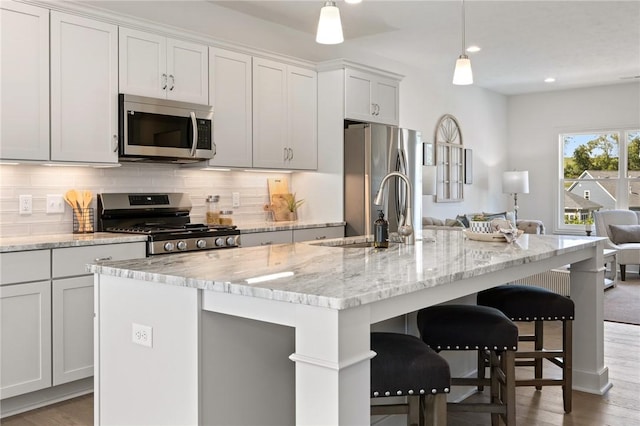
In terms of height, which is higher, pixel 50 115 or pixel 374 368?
pixel 50 115

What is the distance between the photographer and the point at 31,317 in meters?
3.09

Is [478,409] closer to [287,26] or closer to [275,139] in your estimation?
[275,139]

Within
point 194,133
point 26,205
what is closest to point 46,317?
point 26,205

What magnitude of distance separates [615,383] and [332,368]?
277 centimetres

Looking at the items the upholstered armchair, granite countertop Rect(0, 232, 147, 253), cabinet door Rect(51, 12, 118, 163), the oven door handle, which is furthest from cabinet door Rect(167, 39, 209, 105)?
the upholstered armchair

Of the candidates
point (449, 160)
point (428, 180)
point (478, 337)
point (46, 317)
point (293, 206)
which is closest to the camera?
point (478, 337)

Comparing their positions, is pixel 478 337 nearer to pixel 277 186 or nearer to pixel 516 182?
pixel 277 186

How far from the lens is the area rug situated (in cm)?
521

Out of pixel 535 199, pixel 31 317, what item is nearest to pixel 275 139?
Result: pixel 31 317

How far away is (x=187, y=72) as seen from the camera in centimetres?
419

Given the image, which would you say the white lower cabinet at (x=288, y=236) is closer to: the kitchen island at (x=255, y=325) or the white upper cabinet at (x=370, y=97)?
the white upper cabinet at (x=370, y=97)

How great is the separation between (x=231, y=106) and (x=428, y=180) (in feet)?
10.5

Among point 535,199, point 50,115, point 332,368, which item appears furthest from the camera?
point 535,199

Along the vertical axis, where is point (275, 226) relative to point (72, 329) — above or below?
above
